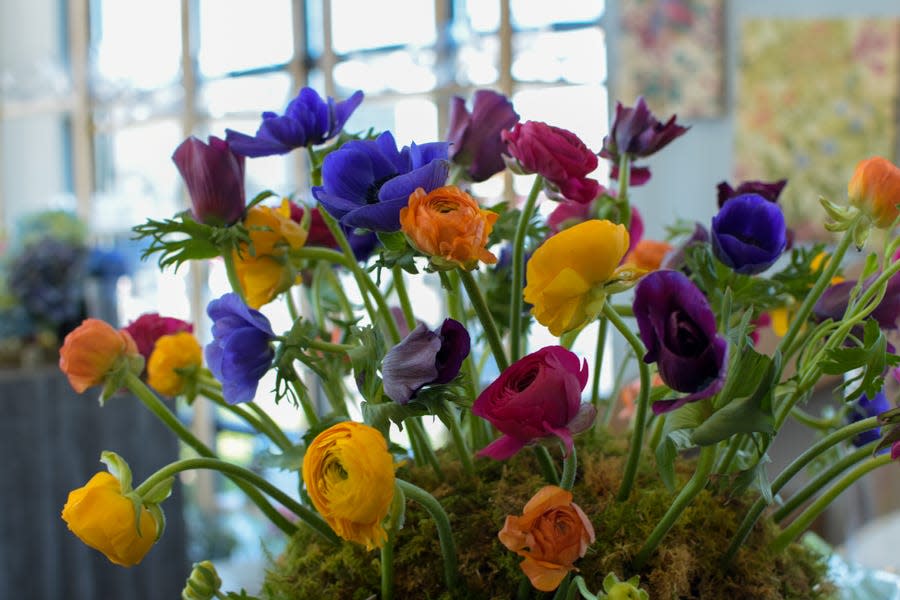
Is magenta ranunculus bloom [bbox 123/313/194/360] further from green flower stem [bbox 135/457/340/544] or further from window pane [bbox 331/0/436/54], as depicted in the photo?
window pane [bbox 331/0/436/54]

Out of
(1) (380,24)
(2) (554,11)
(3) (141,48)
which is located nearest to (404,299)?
(2) (554,11)

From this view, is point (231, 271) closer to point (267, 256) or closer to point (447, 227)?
point (267, 256)

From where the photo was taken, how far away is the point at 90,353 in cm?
49

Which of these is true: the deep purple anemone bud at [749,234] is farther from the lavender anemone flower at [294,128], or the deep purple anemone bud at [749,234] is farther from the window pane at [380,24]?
the window pane at [380,24]

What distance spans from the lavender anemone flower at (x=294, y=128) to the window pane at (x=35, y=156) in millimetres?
4419

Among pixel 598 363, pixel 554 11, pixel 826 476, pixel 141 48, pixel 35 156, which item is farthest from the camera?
pixel 35 156

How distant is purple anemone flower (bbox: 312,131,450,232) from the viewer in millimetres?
369

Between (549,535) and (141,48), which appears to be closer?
(549,535)

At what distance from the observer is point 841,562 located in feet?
2.11

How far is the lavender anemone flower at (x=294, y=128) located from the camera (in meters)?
0.46

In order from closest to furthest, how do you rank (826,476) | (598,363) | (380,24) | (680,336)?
(680,336)
(826,476)
(598,363)
(380,24)

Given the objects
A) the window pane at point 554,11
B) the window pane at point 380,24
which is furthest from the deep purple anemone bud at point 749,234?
the window pane at point 380,24

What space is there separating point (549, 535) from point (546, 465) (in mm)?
67

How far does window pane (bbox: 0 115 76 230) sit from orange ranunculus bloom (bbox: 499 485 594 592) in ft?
15.0
